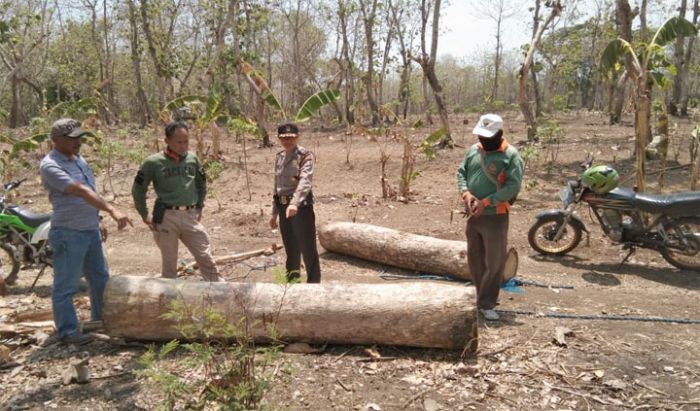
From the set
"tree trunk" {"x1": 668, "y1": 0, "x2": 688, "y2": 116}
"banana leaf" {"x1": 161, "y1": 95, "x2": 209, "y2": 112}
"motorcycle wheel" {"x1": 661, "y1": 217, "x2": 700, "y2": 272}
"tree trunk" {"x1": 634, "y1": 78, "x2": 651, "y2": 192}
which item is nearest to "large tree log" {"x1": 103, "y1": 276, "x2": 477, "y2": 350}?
"motorcycle wheel" {"x1": 661, "y1": 217, "x2": 700, "y2": 272}

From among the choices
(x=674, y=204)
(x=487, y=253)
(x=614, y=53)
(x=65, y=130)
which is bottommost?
(x=487, y=253)

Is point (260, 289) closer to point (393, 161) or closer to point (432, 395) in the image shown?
point (432, 395)

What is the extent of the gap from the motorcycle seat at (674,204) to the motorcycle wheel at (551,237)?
2.65 ft

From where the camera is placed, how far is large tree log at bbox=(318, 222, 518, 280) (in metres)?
Answer: 5.43

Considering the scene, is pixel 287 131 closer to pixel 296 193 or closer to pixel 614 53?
pixel 296 193

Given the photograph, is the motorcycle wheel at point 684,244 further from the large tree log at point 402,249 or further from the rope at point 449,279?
the large tree log at point 402,249

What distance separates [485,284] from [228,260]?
3.28 metres

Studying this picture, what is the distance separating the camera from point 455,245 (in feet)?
18.1

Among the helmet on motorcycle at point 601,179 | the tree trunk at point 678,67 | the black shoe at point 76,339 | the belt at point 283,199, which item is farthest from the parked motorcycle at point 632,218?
the tree trunk at point 678,67

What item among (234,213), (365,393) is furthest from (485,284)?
(234,213)

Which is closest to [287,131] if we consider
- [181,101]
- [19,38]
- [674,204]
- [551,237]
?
[551,237]

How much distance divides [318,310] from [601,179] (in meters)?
3.96

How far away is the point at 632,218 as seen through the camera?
5.95 m

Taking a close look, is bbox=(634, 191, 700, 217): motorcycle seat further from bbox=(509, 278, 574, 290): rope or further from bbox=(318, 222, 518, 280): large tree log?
bbox=(318, 222, 518, 280): large tree log
